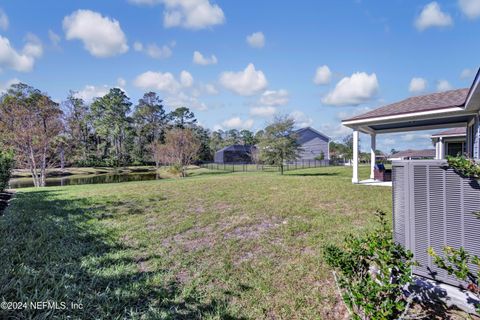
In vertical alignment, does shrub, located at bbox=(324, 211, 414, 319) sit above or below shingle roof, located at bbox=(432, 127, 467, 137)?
below

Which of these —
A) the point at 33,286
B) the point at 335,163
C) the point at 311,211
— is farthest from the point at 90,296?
the point at 335,163

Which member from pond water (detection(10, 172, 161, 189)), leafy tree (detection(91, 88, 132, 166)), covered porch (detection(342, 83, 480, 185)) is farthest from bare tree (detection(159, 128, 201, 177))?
covered porch (detection(342, 83, 480, 185))

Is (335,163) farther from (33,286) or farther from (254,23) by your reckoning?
(33,286)

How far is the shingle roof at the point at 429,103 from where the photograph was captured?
7.51 meters

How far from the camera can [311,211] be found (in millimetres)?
5254

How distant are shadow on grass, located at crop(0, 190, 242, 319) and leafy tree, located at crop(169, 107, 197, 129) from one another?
132ft

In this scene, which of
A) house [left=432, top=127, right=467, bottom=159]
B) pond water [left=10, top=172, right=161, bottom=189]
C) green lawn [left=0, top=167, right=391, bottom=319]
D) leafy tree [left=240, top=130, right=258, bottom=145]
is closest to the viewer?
green lawn [left=0, top=167, right=391, bottom=319]

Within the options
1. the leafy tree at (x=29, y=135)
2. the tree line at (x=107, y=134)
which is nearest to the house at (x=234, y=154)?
the tree line at (x=107, y=134)

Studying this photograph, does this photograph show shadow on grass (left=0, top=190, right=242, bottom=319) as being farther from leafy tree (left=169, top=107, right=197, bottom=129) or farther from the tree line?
leafy tree (left=169, top=107, right=197, bottom=129)

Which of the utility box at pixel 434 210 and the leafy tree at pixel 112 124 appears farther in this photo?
the leafy tree at pixel 112 124

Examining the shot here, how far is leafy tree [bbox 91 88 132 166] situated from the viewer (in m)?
34.7

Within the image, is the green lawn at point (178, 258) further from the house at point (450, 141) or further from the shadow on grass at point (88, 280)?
the house at point (450, 141)

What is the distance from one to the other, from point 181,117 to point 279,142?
3172cm

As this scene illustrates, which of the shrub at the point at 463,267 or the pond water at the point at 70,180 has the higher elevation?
the shrub at the point at 463,267
